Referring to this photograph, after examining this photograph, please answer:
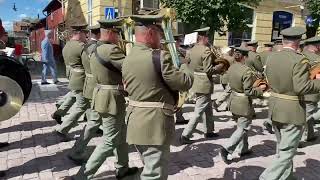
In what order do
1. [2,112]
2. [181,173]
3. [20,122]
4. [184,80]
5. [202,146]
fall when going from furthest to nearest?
[20,122], [202,146], [181,173], [2,112], [184,80]

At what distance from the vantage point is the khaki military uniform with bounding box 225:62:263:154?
5.79 m

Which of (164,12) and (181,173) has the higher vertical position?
(164,12)

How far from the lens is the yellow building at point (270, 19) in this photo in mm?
19422

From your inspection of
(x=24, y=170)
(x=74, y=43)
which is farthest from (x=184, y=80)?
(x=74, y=43)

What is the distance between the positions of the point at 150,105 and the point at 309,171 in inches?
120

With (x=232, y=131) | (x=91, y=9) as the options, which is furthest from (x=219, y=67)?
(x=91, y=9)

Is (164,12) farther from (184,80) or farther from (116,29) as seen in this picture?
(116,29)

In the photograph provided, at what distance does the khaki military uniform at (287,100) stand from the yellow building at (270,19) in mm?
14119

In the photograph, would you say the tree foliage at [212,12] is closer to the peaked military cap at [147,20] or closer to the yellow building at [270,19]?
the yellow building at [270,19]

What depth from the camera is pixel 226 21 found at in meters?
12.8

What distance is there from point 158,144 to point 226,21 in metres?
9.73

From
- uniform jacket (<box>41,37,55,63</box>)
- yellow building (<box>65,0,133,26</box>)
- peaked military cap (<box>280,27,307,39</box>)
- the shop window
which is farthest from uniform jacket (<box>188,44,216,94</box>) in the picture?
the shop window

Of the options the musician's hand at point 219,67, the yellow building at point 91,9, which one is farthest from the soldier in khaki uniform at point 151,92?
the yellow building at point 91,9

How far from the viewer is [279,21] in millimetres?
20688
